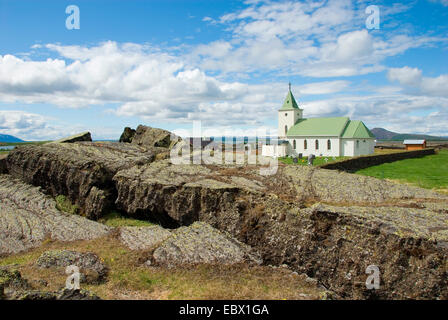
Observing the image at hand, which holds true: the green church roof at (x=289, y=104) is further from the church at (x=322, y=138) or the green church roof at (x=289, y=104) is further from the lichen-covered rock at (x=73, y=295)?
the lichen-covered rock at (x=73, y=295)

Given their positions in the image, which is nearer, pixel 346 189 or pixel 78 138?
pixel 346 189

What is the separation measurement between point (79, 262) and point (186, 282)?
277 cm

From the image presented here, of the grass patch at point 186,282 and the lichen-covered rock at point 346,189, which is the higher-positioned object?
the lichen-covered rock at point 346,189

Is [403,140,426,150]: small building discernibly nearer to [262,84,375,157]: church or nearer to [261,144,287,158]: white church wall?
[262,84,375,157]: church

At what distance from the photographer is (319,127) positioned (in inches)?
2392

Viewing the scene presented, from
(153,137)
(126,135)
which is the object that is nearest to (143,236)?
(153,137)

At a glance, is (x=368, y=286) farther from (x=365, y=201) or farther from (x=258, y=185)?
(x=258, y=185)

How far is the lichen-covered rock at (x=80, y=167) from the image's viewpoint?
41.6 ft

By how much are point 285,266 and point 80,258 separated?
4856 mm

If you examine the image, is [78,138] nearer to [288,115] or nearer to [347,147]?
[347,147]

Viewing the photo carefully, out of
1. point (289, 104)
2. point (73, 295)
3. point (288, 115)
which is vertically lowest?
point (73, 295)

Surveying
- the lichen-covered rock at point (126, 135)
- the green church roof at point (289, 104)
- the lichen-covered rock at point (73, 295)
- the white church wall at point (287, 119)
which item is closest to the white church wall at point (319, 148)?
the white church wall at point (287, 119)

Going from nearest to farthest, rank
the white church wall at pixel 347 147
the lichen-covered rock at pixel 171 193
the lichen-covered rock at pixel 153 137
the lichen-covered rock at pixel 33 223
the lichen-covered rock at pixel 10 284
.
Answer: the lichen-covered rock at pixel 10 284, the lichen-covered rock at pixel 171 193, the lichen-covered rock at pixel 33 223, the lichen-covered rock at pixel 153 137, the white church wall at pixel 347 147
